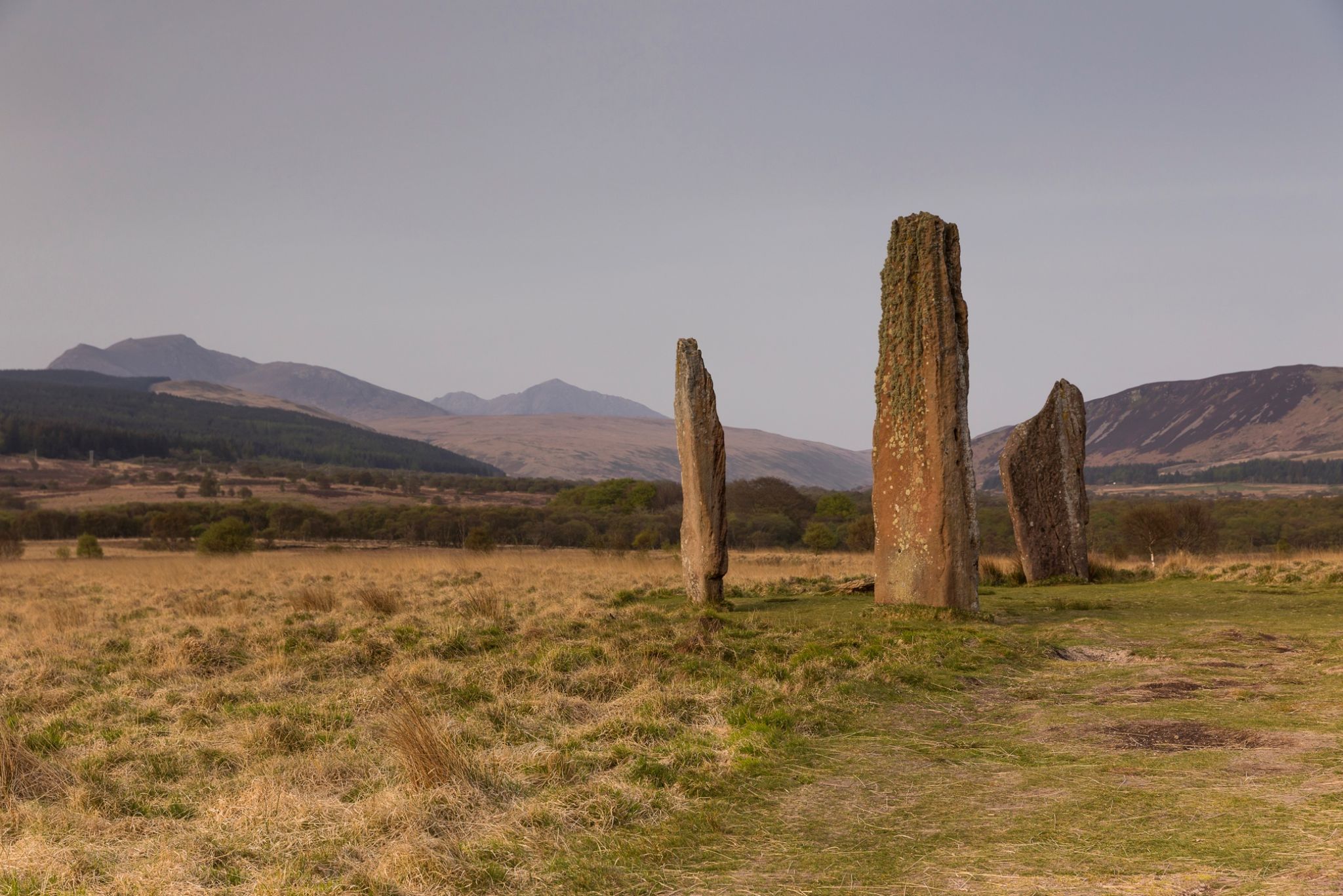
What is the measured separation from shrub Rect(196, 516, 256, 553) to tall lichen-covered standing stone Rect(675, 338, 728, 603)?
21091 mm

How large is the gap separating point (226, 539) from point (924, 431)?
26241 mm

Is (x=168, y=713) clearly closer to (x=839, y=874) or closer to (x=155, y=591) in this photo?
(x=839, y=874)

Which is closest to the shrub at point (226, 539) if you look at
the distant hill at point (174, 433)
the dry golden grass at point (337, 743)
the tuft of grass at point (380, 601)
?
the dry golden grass at point (337, 743)

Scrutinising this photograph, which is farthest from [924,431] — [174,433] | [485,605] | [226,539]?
[174,433]

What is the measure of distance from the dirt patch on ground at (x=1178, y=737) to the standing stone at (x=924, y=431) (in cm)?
569

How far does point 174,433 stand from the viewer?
12738 centimetres

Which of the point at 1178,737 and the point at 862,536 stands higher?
the point at 1178,737

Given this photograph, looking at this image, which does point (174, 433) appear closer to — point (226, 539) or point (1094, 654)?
point (226, 539)

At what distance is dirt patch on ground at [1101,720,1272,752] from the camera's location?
5938 mm

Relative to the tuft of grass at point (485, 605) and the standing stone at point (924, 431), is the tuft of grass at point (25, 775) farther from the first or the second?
the standing stone at point (924, 431)

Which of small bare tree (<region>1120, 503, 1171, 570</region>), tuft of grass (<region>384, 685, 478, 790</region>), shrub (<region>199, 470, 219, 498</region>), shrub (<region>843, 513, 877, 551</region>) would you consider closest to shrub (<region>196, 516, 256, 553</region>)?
shrub (<region>843, 513, 877, 551</region>)

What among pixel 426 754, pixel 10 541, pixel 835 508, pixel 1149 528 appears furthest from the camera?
pixel 835 508

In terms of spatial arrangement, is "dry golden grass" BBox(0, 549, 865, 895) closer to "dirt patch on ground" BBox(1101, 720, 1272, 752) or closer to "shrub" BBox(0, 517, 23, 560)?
"dirt patch on ground" BBox(1101, 720, 1272, 752)

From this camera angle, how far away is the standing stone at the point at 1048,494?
696 inches
